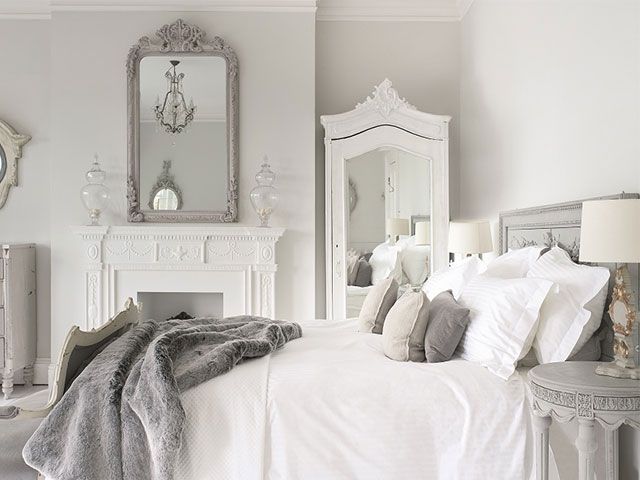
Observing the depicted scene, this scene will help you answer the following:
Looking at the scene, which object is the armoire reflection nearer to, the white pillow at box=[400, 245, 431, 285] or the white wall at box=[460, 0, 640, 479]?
the white pillow at box=[400, 245, 431, 285]

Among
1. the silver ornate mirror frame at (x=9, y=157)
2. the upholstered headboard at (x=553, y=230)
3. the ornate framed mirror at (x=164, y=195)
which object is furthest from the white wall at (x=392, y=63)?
the silver ornate mirror frame at (x=9, y=157)

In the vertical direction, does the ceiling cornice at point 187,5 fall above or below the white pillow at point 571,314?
above

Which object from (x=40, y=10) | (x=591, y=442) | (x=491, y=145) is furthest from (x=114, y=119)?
(x=591, y=442)

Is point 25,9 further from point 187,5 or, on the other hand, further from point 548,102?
point 548,102

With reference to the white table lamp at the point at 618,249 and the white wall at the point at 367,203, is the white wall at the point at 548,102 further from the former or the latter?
the white wall at the point at 367,203

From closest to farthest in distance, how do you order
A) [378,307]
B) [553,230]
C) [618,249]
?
1. [618,249]
2. [553,230]
3. [378,307]

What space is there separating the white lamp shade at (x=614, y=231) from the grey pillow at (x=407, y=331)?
0.79 metres

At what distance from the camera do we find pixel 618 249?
196 centimetres

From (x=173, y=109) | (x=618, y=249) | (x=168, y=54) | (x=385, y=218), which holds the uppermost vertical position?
(x=168, y=54)

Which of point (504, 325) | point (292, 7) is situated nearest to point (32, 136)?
point (292, 7)

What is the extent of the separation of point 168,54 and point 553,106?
3046 millimetres

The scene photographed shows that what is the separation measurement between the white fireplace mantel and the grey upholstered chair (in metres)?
2.16

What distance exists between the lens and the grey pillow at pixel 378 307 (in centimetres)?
327

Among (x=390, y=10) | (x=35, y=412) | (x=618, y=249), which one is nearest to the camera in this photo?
(x=618, y=249)
